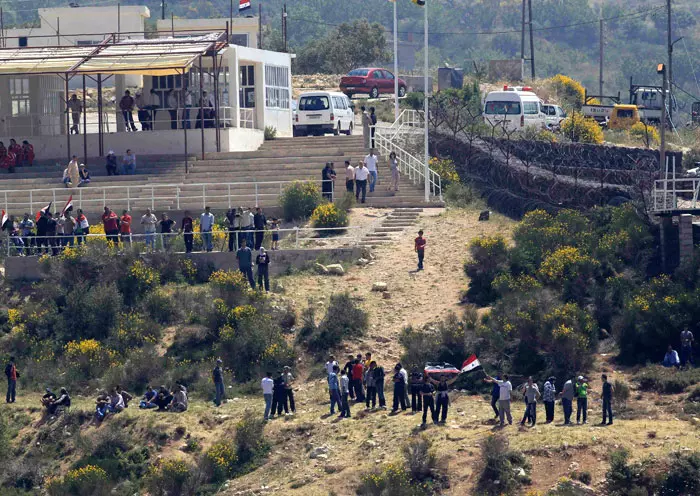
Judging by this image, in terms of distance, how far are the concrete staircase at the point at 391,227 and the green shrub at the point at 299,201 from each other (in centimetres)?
183

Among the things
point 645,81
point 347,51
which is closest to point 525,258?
point 347,51

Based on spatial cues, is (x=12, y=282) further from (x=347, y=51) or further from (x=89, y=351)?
(x=347, y=51)

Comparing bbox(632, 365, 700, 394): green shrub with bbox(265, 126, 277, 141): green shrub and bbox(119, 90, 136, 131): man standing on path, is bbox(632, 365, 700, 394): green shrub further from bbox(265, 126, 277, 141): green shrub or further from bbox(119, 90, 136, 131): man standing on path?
bbox(119, 90, 136, 131): man standing on path

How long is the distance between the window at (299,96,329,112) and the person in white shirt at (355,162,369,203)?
849 centimetres

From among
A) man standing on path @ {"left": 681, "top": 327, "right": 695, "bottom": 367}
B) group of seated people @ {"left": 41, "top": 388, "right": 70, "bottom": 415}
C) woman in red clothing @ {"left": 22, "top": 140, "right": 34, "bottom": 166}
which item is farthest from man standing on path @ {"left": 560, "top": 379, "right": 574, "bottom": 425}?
woman in red clothing @ {"left": 22, "top": 140, "right": 34, "bottom": 166}

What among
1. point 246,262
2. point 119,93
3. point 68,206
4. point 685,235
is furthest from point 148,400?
point 119,93

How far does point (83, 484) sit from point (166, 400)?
3035 millimetres

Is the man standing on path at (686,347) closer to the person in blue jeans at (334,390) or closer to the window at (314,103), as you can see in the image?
the person in blue jeans at (334,390)

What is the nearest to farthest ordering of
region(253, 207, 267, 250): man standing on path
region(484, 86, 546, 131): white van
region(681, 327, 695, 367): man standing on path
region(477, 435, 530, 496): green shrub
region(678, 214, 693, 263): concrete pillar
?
region(477, 435, 530, 496): green shrub < region(681, 327, 695, 367): man standing on path < region(678, 214, 693, 263): concrete pillar < region(253, 207, 267, 250): man standing on path < region(484, 86, 546, 131): white van

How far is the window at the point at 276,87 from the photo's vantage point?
4925 cm

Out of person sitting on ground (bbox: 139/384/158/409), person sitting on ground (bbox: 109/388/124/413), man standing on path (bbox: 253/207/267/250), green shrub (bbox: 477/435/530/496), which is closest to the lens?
green shrub (bbox: 477/435/530/496)

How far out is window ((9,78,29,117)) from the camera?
49.2 metres

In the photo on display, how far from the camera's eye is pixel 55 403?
31203 millimetres

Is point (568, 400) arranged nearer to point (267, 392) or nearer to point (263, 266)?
point (267, 392)
